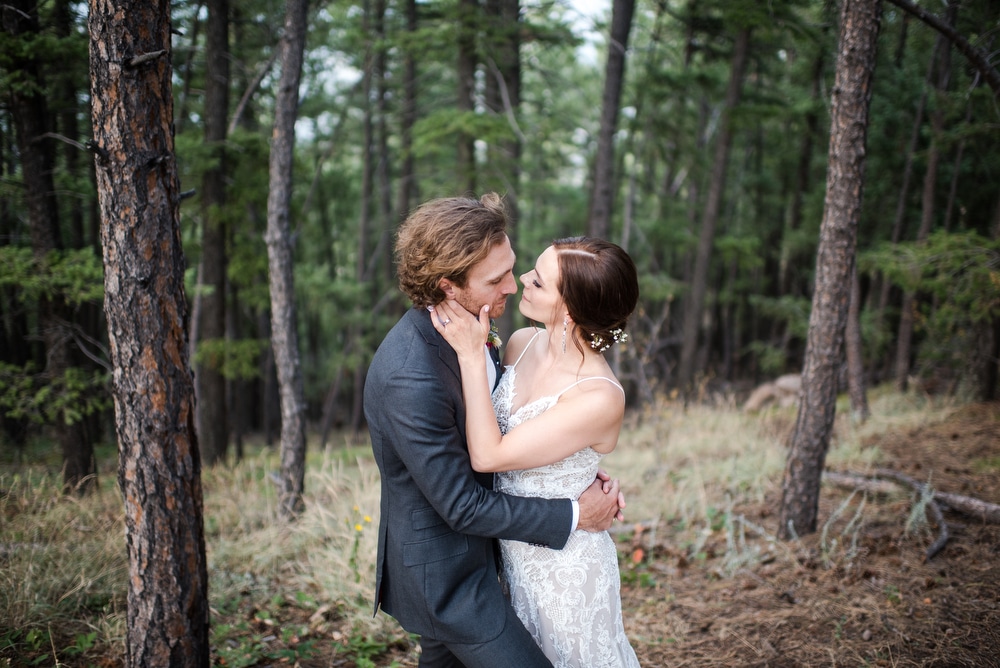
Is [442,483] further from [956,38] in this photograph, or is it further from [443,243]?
[956,38]

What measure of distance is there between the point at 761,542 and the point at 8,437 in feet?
37.9

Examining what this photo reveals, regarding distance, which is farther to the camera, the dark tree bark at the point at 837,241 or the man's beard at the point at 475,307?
the dark tree bark at the point at 837,241

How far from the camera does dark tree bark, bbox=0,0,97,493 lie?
629cm

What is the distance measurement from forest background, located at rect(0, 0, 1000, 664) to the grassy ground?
1.82 metres

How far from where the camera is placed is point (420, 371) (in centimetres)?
204

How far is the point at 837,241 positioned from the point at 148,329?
4438mm

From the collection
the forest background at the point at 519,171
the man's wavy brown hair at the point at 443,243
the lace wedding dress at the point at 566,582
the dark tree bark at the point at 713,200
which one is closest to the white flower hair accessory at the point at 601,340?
the lace wedding dress at the point at 566,582

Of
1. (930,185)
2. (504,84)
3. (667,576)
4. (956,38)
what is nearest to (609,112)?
(504,84)

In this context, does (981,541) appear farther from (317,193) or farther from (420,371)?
(317,193)

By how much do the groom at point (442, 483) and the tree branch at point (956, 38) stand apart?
11.9 ft

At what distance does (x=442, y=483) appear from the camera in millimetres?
2012

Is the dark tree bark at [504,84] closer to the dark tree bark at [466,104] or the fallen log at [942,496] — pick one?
the dark tree bark at [466,104]

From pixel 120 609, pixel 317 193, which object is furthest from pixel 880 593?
pixel 317 193

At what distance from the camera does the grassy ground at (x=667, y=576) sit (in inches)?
139
